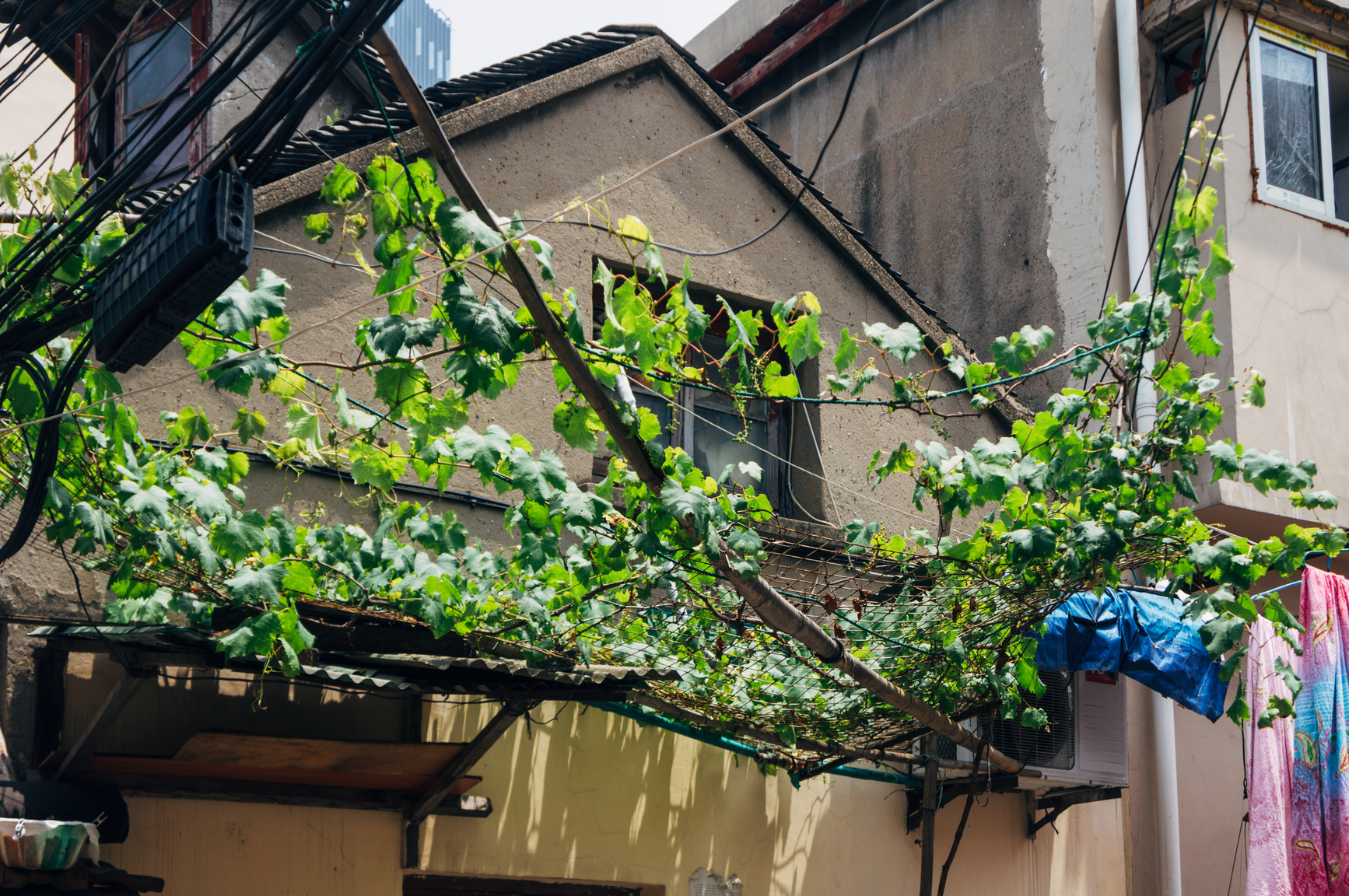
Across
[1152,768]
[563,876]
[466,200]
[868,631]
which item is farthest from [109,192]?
[1152,768]

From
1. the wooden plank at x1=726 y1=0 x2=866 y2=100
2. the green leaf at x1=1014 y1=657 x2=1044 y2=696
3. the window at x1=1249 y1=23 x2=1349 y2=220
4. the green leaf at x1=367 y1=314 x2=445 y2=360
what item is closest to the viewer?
the green leaf at x1=367 y1=314 x2=445 y2=360

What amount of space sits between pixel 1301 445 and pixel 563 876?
19.5 ft

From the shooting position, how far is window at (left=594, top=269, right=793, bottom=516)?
25.6ft

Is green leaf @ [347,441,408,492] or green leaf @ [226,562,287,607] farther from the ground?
green leaf @ [347,441,408,492]

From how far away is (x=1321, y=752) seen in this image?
6.97 m

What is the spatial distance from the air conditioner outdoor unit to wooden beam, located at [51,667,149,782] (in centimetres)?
480

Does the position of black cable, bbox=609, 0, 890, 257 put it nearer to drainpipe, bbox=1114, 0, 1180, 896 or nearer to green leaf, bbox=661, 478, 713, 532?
green leaf, bbox=661, 478, 713, 532

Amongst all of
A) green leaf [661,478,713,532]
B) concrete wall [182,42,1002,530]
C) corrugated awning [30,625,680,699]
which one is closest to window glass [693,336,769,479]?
concrete wall [182,42,1002,530]

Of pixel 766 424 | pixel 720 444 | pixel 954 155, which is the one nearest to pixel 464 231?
pixel 720 444

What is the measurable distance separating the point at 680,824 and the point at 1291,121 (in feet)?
22.6

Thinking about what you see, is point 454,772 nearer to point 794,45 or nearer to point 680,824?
point 680,824

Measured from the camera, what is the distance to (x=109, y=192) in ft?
12.2

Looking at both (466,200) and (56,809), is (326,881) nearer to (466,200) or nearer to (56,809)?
(56,809)

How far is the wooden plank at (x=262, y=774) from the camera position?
520 centimetres
